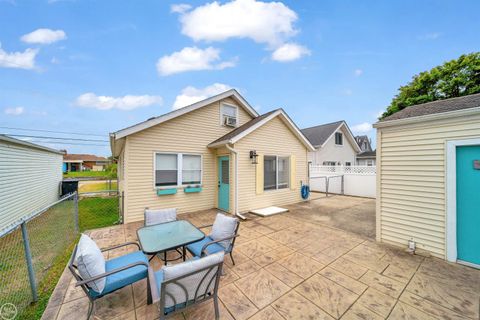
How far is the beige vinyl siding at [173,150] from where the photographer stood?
6.09 metres

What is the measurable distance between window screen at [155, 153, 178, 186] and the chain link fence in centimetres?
250

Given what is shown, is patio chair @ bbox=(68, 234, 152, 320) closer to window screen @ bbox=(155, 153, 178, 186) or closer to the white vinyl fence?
window screen @ bbox=(155, 153, 178, 186)

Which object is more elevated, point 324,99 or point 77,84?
point 77,84

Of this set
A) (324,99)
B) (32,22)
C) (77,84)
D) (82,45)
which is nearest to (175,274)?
(32,22)

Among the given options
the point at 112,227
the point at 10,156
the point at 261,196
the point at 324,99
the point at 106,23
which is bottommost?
the point at 112,227

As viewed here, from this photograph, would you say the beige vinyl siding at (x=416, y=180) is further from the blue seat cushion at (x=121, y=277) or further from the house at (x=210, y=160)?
the blue seat cushion at (x=121, y=277)

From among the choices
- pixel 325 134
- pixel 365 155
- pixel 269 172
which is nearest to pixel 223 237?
pixel 269 172

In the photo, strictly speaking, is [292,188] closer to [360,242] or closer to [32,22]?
[360,242]

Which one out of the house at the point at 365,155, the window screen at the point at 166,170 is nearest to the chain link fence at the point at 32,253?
the window screen at the point at 166,170

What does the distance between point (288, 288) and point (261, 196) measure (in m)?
4.79

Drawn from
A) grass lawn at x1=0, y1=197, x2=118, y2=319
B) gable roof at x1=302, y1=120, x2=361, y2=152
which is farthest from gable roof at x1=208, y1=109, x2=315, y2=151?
gable roof at x1=302, y1=120, x2=361, y2=152

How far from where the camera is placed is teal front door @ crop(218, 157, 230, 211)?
713cm

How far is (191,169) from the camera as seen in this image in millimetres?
7289

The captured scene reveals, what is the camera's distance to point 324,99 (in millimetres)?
14695
